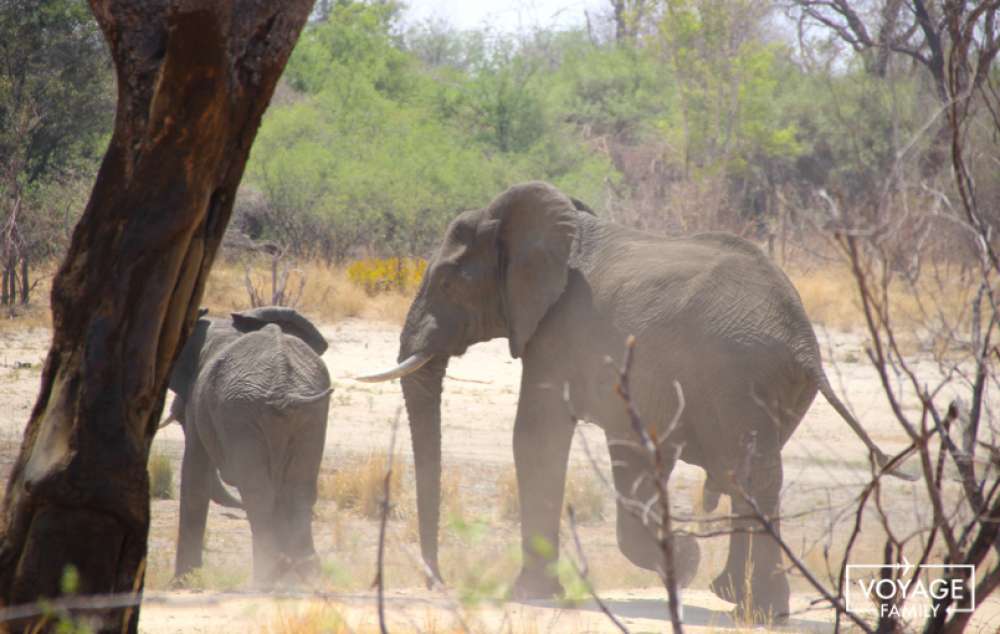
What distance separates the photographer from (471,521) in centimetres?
457

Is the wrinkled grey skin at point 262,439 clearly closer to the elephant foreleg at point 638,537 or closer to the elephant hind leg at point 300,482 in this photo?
the elephant hind leg at point 300,482

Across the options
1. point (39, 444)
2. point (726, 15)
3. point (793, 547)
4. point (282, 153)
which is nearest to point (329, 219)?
point (282, 153)

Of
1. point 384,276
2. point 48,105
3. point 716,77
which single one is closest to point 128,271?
point 384,276

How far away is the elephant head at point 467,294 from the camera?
7082 mm

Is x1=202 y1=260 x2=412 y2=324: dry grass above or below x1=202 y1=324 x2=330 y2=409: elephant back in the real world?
below

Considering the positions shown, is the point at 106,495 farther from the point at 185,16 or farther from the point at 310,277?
the point at 310,277

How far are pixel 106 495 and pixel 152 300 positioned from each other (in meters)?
0.54

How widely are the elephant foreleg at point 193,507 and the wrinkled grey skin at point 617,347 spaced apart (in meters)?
1.16

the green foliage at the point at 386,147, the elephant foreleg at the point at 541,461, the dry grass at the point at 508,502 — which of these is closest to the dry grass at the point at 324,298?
the green foliage at the point at 386,147

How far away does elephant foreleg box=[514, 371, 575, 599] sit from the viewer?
22.8ft

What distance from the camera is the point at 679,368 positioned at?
6574 millimetres

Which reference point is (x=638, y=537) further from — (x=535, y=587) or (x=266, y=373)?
(x=266, y=373)

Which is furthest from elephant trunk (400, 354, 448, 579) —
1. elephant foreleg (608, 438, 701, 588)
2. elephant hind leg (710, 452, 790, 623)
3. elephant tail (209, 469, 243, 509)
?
elephant hind leg (710, 452, 790, 623)

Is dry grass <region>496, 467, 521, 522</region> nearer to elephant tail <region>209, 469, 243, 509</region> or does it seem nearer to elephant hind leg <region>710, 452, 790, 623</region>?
elephant tail <region>209, 469, 243, 509</region>
